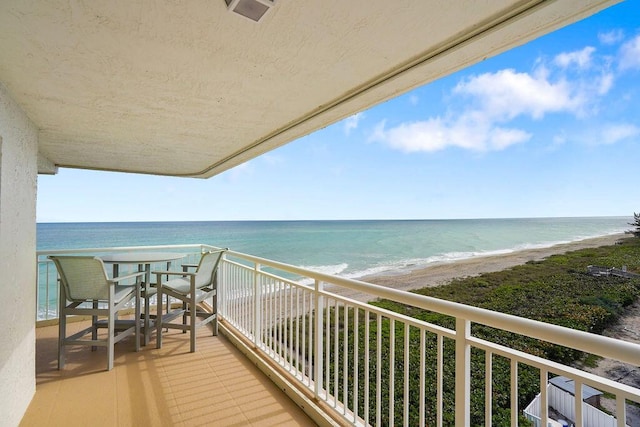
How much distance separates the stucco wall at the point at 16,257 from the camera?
187 centimetres

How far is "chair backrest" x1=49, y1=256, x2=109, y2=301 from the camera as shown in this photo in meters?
2.88

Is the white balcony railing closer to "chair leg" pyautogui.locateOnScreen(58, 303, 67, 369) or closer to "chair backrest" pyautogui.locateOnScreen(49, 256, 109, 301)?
"chair backrest" pyautogui.locateOnScreen(49, 256, 109, 301)

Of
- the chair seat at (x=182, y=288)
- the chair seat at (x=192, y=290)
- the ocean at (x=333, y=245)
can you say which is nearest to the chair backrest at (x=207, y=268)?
the chair seat at (x=192, y=290)

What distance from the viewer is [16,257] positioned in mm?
2092

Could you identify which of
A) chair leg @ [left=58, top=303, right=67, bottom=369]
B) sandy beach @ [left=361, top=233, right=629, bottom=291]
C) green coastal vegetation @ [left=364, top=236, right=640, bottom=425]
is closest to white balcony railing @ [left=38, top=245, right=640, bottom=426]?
green coastal vegetation @ [left=364, top=236, right=640, bottom=425]

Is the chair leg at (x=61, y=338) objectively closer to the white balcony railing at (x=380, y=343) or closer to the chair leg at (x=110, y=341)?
the chair leg at (x=110, y=341)

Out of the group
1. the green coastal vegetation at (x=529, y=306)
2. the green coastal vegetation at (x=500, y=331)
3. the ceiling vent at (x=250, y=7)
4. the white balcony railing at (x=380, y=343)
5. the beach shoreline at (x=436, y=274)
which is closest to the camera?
the white balcony railing at (x=380, y=343)

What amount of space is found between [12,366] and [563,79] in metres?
34.5

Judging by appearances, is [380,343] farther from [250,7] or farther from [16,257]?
[16,257]

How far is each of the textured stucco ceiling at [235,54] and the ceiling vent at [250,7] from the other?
43mm

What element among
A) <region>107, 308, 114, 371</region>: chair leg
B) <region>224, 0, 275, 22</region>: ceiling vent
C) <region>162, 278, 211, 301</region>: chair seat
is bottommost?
<region>107, 308, 114, 371</region>: chair leg

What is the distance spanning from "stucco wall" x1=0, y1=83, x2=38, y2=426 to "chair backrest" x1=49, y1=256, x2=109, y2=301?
0.39 metres

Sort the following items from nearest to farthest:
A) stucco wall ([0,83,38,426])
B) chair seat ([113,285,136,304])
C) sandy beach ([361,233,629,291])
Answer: stucco wall ([0,83,38,426])
chair seat ([113,285,136,304])
sandy beach ([361,233,629,291])

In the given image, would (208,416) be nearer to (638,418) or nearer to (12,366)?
(12,366)
